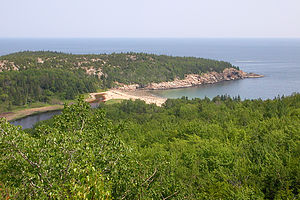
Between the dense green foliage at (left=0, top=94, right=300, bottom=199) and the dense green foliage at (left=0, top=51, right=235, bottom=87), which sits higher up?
the dense green foliage at (left=0, top=94, right=300, bottom=199)

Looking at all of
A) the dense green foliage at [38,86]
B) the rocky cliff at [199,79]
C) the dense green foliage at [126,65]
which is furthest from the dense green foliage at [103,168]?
the rocky cliff at [199,79]

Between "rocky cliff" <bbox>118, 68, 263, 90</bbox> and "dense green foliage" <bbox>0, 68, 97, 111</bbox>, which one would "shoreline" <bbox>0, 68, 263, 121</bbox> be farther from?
"dense green foliage" <bbox>0, 68, 97, 111</bbox>

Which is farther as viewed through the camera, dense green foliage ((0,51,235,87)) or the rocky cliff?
the rocky cliff

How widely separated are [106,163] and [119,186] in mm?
810

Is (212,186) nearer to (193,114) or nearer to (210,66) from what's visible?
(193,114)

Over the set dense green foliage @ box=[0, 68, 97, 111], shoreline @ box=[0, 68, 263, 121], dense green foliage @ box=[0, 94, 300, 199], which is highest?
dense green foliage @ box=[0, 94, 300, 199]

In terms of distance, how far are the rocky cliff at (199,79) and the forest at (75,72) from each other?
2.46 m

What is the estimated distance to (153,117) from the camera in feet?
167

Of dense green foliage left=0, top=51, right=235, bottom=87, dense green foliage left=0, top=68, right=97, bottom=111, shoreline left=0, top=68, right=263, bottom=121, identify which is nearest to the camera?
shoreline left=0, top=68, right=263, bottom=121

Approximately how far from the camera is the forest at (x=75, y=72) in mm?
78125

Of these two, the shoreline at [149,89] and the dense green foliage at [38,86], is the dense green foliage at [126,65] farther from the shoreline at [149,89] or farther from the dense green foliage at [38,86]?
the dense green foliage at [38,86]

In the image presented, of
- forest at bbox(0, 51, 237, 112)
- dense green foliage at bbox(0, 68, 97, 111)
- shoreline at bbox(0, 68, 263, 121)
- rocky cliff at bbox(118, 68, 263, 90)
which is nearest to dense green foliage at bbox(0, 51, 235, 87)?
forest at bbox(0, 51, 237, 112)

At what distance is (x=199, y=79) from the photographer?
114 metres

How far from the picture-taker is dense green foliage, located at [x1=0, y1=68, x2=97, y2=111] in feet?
244
